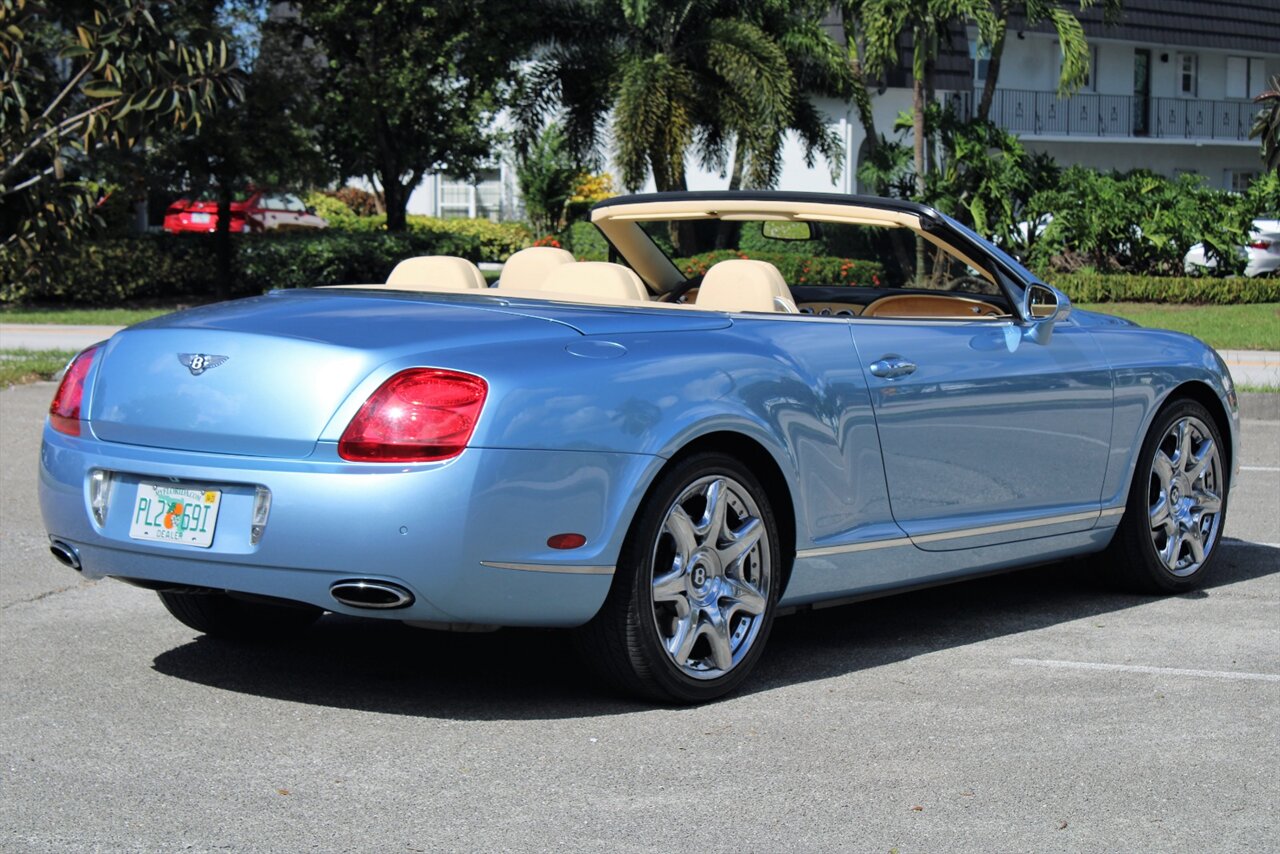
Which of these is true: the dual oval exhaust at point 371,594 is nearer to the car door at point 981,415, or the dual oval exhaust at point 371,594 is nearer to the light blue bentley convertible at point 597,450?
the light blue bentley convertible at point 597,450

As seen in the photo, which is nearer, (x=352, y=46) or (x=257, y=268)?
(x=257, y=268)

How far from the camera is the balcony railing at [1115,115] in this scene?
46875mm

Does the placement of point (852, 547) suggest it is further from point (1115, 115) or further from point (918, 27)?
point (1115, 115)

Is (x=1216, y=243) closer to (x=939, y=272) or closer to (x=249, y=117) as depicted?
(x=249, y=117)

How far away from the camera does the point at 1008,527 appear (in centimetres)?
640

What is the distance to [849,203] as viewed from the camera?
6492 millimetres

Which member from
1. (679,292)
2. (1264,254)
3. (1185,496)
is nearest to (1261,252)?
(1264,254)

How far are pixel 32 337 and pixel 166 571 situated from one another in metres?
Answer: 16.5

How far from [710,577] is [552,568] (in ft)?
2.13

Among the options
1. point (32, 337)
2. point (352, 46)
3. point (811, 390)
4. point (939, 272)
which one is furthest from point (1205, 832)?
point (352, 46)

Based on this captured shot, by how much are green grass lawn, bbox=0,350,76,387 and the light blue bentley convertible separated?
10.1 meters

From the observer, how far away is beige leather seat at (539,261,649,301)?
5953 mm

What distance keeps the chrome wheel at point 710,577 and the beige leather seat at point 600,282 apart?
2.79 feet

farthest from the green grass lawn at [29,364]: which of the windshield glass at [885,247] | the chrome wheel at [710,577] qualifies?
the chrome wheel at [710,577]
